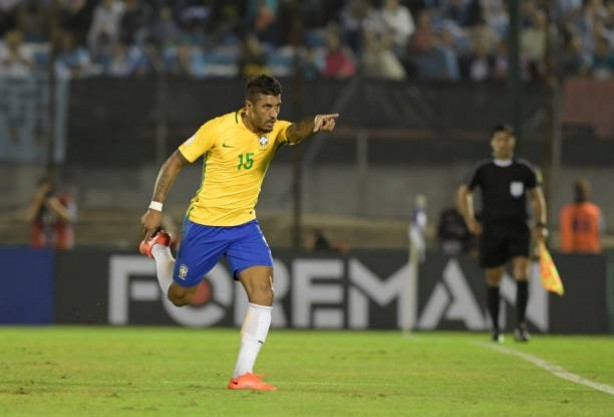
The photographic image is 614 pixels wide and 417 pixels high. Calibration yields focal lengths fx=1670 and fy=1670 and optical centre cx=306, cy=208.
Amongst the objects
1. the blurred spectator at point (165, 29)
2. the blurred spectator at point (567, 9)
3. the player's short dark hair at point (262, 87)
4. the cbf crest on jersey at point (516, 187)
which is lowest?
the cbf crest on jersey at point (516, 187)

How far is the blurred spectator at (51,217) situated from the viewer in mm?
20969

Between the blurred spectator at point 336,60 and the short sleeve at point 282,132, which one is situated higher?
the blurred spectator at point 336,60

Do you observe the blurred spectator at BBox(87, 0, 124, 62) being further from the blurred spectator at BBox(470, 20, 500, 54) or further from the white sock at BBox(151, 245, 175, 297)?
the white sock at BBox(151, 245, 175, 297)

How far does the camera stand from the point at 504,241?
17.1 meters

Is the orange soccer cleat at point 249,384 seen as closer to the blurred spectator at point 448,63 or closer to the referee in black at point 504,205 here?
the referee in black at point 504,205

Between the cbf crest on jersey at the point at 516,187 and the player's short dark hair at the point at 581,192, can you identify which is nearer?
the cbf crest on jersey at the point at 516,187

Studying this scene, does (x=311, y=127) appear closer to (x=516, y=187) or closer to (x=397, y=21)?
(x=516, y=187)

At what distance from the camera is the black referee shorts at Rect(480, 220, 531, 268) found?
17062 mm

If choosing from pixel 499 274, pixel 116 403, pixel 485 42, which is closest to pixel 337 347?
pixel 499 274

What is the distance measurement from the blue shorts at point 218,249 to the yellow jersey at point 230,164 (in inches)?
2.5

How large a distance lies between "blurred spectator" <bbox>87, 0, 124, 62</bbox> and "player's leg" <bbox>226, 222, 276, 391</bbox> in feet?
38.6

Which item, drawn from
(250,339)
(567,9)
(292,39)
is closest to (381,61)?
(292,39)

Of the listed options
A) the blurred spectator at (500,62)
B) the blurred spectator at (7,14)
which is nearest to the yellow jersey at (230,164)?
the blurred spectator at (500,62)

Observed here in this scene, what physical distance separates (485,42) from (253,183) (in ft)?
40.3
